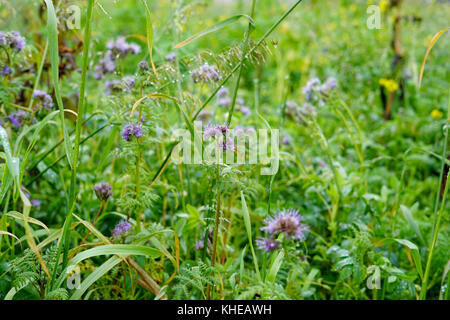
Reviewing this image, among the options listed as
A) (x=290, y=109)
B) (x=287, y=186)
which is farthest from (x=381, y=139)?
(x=287, y=186)

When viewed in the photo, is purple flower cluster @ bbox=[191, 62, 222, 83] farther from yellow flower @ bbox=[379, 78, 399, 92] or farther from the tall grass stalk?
yellow flower @ bbox=[379, 78, 399, 92]

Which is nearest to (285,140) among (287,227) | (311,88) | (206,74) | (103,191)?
(311,88)

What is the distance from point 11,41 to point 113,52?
0.37 metres

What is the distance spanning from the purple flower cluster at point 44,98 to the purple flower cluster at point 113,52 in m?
0.25

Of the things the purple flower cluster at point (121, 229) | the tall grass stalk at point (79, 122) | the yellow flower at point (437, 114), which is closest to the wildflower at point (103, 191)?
the purple flower cluster at point (121, 229)

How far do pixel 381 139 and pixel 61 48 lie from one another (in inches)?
64.3

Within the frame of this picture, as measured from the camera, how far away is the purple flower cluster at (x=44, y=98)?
1.27 meters

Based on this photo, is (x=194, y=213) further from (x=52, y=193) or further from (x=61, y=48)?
(x=61, y=48)

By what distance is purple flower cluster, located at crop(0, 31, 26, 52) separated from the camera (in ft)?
3.79

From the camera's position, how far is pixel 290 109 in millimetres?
1854

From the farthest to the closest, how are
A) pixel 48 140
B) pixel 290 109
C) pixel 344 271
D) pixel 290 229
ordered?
1. pixel 290 109
2. pixel 48 140
3. pixel 344 271
4. pixel 290 229

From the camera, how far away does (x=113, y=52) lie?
1492 millimetres

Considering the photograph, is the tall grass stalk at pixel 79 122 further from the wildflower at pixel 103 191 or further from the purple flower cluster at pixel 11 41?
the purple flower cluster at pixel 11 41

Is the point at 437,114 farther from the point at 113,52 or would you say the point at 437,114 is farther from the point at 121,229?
the point at 121,229
